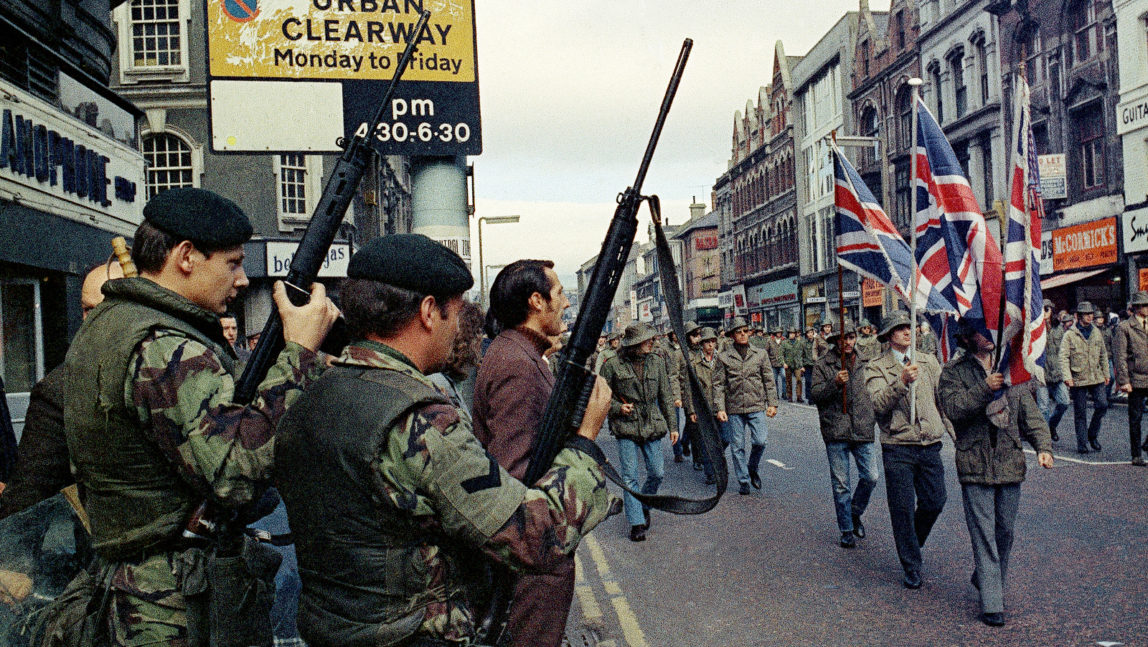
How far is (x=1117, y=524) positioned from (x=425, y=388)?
7.48 m

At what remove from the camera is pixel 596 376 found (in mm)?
2299

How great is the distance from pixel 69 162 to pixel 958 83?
30463 millimetres

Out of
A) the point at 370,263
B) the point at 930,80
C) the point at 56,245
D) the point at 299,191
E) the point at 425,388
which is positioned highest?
the point at 930,80

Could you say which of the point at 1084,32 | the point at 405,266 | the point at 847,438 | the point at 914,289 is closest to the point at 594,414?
the point at 405,266

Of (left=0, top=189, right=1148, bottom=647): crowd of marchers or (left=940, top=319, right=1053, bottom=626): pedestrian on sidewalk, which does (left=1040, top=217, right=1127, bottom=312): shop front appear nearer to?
(left=940, top=319, right=1053, bottom=626): pedestrian on sidewalk

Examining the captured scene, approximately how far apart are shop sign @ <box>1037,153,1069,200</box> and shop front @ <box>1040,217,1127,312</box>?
3.41 feet

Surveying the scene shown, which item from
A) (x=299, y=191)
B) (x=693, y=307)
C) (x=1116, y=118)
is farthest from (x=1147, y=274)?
(x=693, y=307)

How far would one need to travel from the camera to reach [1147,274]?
70.6ft

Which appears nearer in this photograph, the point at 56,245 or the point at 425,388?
the point at 425,388

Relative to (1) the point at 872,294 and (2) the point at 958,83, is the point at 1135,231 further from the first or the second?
(1) the point at 872,294

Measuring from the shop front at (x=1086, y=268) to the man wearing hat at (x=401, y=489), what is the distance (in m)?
24.3

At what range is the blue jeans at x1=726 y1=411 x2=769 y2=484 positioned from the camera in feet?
33.9

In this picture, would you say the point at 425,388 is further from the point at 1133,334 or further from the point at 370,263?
the point at 1133,334

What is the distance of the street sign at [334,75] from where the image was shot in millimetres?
5594
